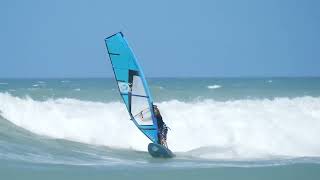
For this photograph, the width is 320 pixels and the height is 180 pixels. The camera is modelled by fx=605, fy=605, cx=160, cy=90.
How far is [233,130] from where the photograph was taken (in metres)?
16.5

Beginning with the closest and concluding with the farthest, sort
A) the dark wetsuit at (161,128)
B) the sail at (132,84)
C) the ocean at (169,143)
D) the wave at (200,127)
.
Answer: the ocean at (169,143) → the sail at (132,84) → the dark wetsuit at (161,128) → the wave at (200,127)

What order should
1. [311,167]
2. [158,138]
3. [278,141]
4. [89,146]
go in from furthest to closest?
1. [278,141]
2. [89,146]
3. [158,138]
4. [311,167]

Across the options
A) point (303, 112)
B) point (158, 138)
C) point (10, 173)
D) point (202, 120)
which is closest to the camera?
point (10, 173)

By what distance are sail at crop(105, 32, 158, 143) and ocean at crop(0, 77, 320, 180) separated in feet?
2.40

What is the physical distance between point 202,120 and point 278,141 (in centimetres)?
309

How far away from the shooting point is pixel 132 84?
1242cm

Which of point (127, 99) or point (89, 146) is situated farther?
point (89, 146)

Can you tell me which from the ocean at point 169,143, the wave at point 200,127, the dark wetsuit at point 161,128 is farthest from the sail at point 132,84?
the wave at point 200,127

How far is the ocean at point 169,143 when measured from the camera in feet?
29.9

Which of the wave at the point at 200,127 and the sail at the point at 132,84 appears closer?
the sail at the point at 132,84

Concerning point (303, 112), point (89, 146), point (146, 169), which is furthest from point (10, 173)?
point (303, 112)

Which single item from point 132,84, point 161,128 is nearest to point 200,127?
point 161,128

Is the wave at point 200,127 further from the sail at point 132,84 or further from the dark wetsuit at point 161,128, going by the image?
the sail at point 132,84

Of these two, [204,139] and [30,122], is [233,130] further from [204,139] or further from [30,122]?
[30,122]
